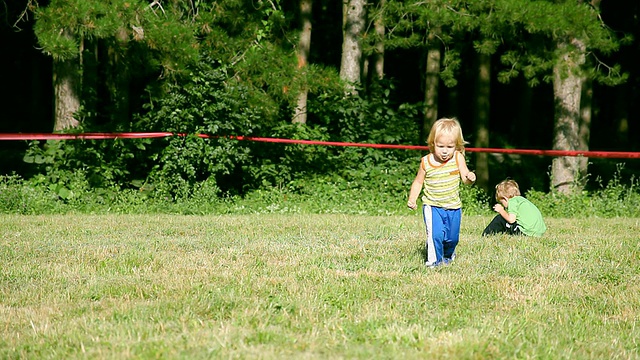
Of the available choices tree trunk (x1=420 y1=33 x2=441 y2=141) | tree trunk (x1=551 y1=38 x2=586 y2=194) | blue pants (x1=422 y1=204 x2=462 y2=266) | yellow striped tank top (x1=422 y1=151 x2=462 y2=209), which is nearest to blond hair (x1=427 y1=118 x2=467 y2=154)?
yellow striped tank top (x1=422 y1=151 x2=462 y2=209)

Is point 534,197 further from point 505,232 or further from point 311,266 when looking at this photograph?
point 311,266

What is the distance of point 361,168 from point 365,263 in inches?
312

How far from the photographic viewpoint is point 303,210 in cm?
1228

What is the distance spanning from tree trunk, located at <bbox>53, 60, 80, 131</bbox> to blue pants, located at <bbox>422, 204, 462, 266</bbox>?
29.8 feet

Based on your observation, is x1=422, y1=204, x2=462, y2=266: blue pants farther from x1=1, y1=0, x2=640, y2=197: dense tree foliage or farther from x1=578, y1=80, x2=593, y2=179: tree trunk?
x1=578, y1=80, x2=593, y2=179: tree trunk

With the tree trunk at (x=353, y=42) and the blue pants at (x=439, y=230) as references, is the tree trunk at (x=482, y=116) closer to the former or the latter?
the tree trunk at (x=353, y=42)

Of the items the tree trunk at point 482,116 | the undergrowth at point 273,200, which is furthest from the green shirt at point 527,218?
the tree trunk at point 482,116

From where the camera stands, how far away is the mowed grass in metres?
4.03

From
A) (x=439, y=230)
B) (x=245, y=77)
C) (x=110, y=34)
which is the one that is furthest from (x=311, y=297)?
(x=245, y=77)

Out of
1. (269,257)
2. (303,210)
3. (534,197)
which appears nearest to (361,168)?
(303,210)

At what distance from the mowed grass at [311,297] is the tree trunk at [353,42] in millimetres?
7319

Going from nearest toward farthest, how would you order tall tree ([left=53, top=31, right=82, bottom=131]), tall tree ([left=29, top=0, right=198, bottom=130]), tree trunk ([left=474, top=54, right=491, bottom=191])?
tall tree ([left=29, top=0, right=198, bottom=130])
tall tree ([left=53, top=31, right=82, bottom=131])
tree trunk ([left=474, top=54, right=491, bottom=191])

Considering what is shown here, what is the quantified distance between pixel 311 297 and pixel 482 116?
1379cm

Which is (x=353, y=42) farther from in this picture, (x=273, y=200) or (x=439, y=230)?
(x=439, y=230)
